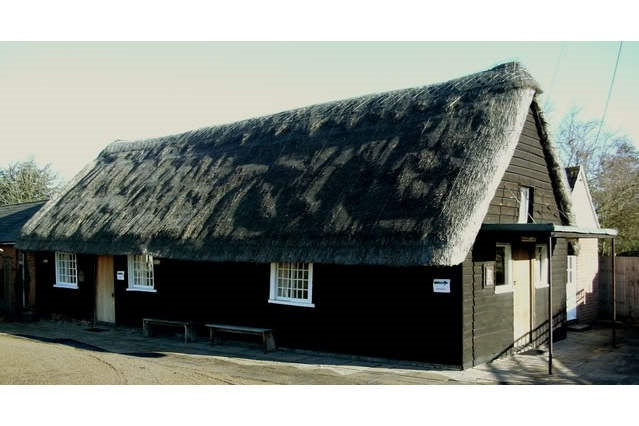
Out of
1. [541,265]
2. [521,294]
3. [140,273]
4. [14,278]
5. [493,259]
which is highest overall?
[493,259]

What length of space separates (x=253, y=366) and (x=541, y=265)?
8102 mm

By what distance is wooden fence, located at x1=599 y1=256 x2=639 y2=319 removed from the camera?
1936cm

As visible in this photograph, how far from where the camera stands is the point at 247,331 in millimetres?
13586

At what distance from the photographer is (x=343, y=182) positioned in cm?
1345

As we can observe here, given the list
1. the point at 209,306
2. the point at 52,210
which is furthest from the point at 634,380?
the point at 52,210

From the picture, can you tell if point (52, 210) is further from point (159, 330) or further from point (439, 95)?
point (439, 95)

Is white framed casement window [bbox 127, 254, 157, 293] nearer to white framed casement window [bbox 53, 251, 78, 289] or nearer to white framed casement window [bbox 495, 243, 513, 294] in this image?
white framed casement window [bbox 53, 251, 78, 289]

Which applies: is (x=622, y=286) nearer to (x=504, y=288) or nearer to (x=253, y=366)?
(x=504, y=288)

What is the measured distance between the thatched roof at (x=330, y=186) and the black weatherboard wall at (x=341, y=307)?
0.87 meters

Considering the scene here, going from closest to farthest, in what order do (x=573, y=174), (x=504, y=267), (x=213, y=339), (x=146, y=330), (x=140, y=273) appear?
(x=504, y=267)
(x=213, y=339)
(x=146, y=330)
(x=140, y=273)
(x=573, y=174)

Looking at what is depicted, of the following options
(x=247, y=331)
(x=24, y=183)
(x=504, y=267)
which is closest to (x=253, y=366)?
(x=247, y=331)

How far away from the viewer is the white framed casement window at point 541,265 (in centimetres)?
1470

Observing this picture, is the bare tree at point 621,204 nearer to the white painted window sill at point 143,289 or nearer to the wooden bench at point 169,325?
the wooden bench at point 169,325

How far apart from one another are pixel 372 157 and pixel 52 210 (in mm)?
13111
